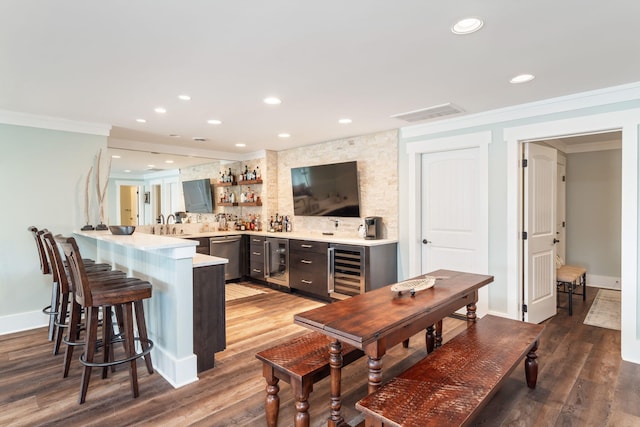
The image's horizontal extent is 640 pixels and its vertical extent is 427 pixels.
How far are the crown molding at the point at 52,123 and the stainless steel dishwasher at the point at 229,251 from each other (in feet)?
7.48

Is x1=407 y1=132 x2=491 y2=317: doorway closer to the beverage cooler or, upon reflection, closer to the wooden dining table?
the beverage cooler

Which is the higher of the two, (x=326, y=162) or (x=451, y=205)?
(x=326, y=162)

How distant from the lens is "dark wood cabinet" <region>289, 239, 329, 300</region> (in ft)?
15.9

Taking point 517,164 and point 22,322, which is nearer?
point 517,164

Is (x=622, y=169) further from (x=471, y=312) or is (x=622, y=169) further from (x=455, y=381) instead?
(x=455, y=381)

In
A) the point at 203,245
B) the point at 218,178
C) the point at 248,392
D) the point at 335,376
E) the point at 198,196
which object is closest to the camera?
the point at 335,376

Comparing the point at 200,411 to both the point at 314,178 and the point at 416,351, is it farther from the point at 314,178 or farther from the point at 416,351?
the point at 314,178

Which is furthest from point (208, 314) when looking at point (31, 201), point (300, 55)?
point (31, 201)

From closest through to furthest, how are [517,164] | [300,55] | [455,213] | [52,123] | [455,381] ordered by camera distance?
[455,381]
[300,55]
[517,164]
[52,123]
[455,213]

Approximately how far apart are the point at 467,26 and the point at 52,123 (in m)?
4.36

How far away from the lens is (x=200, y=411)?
230 cm

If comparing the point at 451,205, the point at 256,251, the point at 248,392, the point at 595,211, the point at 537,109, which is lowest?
the point at 248,392

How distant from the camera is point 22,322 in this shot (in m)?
3.87

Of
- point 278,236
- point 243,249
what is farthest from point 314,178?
point 243,249
